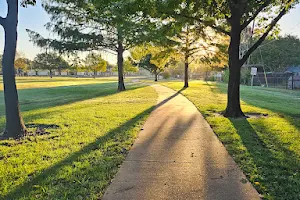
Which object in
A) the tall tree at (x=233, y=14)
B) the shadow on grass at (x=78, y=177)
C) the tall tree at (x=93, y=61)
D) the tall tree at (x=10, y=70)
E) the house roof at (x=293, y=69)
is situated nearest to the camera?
the shadow on grass at (x=78, y=177)

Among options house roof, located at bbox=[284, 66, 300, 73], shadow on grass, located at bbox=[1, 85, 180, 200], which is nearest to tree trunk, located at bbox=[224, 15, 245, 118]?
shadow on grass, located at bbox=[1, 85, 180, 200]

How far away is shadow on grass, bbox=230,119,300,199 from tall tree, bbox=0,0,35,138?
515cm

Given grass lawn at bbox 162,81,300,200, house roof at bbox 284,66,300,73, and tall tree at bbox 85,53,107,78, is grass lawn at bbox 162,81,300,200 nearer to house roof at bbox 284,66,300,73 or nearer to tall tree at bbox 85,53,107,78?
tall tree at bbox 85,53,107,78

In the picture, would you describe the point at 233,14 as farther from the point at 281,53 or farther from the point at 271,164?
the point at 281,53

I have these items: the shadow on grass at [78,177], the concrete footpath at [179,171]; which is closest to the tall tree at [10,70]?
the shadow on grass at [78,177]

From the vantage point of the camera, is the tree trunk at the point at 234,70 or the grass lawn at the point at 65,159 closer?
the grass lawn at the point at 65,159

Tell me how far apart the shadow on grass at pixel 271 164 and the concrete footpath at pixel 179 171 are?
236mm

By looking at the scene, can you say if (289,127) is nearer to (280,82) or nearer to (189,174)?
(189,174)

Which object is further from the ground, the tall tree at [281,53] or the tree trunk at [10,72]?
the tall tree at [281,53]

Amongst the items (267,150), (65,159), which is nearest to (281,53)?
(267,150)

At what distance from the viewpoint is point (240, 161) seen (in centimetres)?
433

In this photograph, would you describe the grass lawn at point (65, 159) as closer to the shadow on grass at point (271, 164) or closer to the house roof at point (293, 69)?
the shadow on grass at point (271, 164)

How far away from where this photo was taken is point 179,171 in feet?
12.8

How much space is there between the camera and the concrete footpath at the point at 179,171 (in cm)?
317
